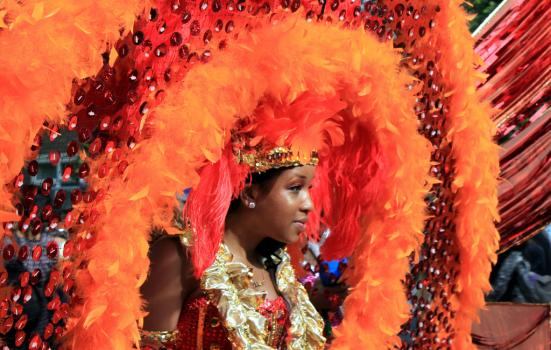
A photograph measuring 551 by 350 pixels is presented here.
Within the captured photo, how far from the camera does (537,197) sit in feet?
11.5

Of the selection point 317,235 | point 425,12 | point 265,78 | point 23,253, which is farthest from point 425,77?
point 23,253

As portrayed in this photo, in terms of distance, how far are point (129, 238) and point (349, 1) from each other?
1.02 metres

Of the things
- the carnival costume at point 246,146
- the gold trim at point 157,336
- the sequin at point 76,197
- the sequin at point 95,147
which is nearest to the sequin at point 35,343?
the carnival costume at point 246,146

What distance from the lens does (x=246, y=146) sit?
1.99m

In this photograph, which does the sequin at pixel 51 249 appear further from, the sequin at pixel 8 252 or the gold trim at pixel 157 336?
the gold trim at pixel 157 336

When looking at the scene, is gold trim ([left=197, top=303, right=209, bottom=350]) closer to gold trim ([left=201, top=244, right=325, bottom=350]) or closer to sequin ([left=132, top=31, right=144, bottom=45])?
gold trim ([left=201, top=244, right=325, bottom=350])

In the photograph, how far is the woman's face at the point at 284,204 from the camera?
201 cm

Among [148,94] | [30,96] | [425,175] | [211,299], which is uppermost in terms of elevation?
[30,96]

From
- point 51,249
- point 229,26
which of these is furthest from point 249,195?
point 51,249

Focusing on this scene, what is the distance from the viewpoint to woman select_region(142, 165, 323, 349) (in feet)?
6.24

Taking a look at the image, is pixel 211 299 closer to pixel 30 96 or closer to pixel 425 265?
pixel 30 96

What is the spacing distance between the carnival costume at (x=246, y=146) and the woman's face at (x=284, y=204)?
0.05m

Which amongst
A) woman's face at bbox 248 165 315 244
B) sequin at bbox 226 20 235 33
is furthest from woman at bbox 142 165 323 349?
sequin at bbox 226 20 235 33

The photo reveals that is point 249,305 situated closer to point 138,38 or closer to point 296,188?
point 296,188
